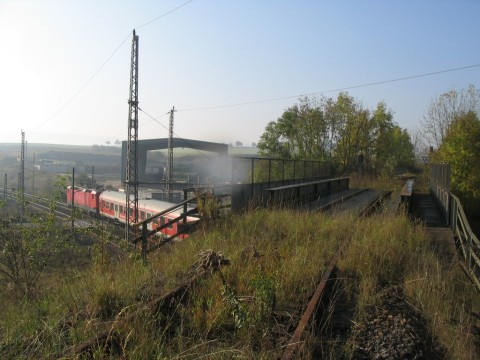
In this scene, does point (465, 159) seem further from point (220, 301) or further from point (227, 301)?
point (227, 301)

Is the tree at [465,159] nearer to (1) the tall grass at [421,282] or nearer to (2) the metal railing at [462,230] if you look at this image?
(2) the metal railing at [462,230]

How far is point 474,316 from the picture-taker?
4898 millimetres

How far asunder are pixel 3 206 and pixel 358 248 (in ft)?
22.6

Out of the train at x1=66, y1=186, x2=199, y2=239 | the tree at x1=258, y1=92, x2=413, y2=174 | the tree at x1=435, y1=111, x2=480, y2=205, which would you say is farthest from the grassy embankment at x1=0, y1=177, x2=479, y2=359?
the tree at x1=258, y1=92, x2=413, y2=174

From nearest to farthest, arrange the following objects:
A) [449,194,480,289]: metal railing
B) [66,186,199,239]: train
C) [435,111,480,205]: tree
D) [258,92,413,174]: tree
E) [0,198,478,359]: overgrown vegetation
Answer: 1. [0,198,478,359]: overgrown vegetation
2. [449,194,480,289]: metal railing
3. [66,186,199,239]: train
4. [435,111,480,205]: tree
5. [258,92,413,174]: tree

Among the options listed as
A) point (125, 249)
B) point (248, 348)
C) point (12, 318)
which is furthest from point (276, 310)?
point (125, 249)

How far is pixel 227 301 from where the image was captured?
4.35m

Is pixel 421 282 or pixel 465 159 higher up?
pixel 465 159

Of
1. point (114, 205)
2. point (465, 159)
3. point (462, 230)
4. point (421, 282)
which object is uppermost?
point (465, 159)

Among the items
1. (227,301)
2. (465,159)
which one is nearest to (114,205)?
(465,159)

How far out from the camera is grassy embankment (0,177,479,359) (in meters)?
3.75

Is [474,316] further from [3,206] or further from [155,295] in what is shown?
[3,206]

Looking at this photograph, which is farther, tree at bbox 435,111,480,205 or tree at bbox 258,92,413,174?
tree at bbox 258,92,413,174

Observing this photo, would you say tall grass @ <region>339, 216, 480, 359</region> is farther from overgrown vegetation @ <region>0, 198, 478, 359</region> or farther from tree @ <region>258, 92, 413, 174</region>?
tree @ <region>258, 92, 413, 174</region>
